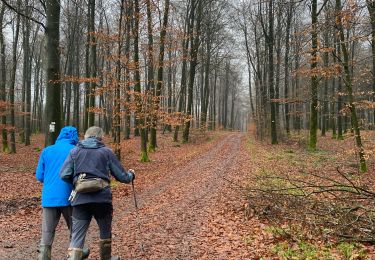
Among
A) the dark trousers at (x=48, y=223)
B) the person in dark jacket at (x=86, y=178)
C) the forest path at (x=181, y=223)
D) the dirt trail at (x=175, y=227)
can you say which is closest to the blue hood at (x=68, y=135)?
the person in dark jacket at (x=86, y=178)

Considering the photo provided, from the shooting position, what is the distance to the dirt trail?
614 centimetres

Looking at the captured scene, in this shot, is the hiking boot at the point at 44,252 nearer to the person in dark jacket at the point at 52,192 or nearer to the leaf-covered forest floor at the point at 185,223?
the person in dark jacket at the point at 52,192

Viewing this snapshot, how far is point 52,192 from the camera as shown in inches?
202

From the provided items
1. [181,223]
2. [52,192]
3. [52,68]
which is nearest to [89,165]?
[52,192]

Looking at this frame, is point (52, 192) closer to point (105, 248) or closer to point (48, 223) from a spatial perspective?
point (48, 223)

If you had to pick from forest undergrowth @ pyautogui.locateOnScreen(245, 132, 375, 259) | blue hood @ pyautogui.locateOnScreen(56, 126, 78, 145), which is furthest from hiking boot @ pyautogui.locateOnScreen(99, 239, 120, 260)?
forest undergrowth @ pyautogui.locateOnScreen(245, 132, 375, 259)

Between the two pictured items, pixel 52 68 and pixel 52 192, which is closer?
pixel 52 192

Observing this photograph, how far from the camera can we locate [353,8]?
36.0 ft

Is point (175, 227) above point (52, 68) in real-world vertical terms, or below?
below

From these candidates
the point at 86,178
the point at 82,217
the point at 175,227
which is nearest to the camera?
the point at 86,178

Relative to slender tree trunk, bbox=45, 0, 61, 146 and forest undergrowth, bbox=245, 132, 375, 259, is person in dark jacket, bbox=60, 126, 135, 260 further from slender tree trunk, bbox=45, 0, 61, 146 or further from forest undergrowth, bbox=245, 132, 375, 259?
slender tree trunk, bbox=45, 0, 61, 146

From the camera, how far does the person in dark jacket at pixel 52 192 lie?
5109 millimetres

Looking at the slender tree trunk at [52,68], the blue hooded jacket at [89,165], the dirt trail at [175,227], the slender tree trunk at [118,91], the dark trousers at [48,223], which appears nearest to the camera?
the blue hooded jacket at [89,165]

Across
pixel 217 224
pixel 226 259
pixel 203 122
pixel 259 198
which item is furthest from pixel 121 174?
pixel 203 122
